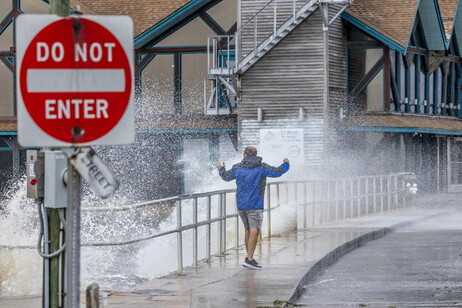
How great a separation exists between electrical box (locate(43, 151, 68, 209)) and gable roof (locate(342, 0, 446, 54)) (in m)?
29.0

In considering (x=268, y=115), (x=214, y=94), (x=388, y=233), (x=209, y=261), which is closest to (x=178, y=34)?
(x=214, y=94)

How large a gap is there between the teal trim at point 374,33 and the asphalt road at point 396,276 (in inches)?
563

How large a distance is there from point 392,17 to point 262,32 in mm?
4847

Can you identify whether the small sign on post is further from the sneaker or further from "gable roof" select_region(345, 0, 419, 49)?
"gable roof" select_region(345, 0, 419, 49)

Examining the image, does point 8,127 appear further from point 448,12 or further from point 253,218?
point 253,218

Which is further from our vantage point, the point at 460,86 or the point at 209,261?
the point at 460,86

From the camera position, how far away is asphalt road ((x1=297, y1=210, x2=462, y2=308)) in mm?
13078

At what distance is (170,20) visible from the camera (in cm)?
3922

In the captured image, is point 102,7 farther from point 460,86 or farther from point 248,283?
point 248,283

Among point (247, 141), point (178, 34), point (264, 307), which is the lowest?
point (264, 307)

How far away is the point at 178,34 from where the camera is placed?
40562 millimetres

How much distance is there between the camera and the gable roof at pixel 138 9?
3953 centimetres

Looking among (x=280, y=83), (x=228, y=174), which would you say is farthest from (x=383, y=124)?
(x=228, y=174)

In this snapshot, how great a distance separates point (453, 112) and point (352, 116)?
9.37 meters
